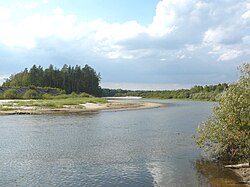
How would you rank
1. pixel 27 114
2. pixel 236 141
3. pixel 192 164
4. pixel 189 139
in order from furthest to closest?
1. pixel 27 114
2. pixel 189 139
3. pixel 192 164
4. pixel 236 141

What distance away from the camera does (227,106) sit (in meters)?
20.7

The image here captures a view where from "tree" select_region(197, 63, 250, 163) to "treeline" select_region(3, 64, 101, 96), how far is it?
486 ft

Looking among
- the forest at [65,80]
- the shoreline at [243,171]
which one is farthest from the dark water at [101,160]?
the forest at [65,80]

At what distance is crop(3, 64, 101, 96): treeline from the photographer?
550 feet

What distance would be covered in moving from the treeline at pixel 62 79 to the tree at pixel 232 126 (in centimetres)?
14817

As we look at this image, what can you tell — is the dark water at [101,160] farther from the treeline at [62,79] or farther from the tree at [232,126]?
the treeline at [62,79]

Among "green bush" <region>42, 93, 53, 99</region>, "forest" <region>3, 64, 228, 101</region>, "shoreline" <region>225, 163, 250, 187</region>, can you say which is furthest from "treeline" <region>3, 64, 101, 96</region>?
"shoreline" <region>225, 163, 250, 187</region>

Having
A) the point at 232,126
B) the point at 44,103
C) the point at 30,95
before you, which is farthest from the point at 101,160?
the point at 30,95

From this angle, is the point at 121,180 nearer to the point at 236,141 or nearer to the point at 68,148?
the point at 236,141

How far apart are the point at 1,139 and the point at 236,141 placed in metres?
23.1

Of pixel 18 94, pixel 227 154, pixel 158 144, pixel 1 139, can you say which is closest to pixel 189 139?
pixel 158 144

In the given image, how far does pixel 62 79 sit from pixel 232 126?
161386 mm

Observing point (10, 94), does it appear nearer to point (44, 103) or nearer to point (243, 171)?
point (44, 103)

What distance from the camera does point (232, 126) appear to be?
20.3 metres
